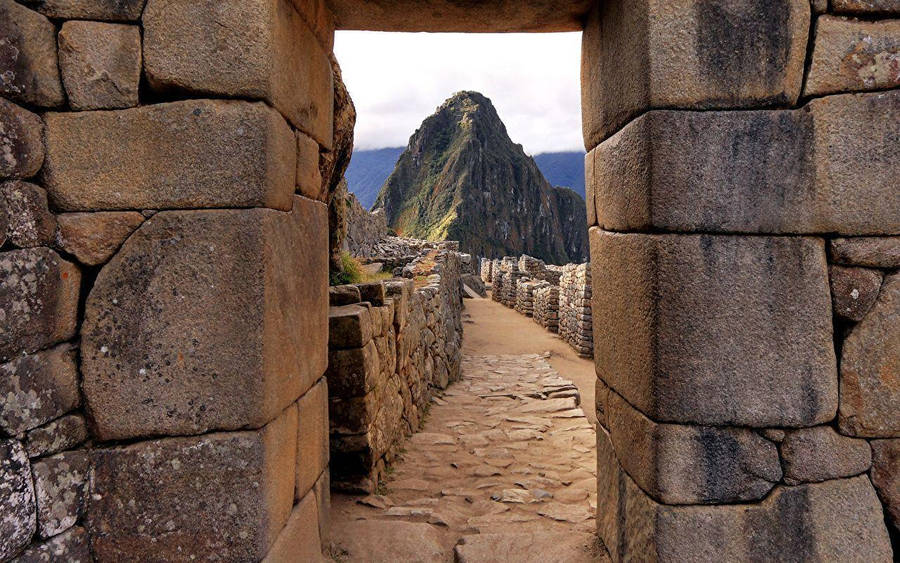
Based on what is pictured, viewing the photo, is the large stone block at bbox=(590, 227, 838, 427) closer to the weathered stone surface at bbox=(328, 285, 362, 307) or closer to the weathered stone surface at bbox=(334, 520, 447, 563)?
the weathered stone surface at bbox=(334, 520, 447, 563)

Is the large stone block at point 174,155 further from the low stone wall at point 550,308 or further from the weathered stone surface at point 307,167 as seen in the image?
the low stone wall at point 550,308

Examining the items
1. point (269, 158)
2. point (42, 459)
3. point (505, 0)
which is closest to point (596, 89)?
point (505, 0)

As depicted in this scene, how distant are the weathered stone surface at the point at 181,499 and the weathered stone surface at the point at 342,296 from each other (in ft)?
7.91

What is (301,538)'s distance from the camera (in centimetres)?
244

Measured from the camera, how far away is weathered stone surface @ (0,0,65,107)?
1.84m

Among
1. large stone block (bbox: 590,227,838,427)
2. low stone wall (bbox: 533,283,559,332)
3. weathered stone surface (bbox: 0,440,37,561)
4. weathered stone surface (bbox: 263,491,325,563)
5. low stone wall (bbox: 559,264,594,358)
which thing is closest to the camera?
weathered stone surface (bbox: 0,440,37,561)

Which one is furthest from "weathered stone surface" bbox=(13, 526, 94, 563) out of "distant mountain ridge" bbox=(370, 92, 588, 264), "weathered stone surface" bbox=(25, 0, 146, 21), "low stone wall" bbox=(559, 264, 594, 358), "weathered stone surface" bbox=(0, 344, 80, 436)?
"distant mountain ridge" bbox=(370, 92, 588, 264)

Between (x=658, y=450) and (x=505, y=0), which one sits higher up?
(x=505, y=0)

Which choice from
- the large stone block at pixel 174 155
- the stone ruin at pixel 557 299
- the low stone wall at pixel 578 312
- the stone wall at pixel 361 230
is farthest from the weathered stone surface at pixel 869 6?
the stone wall at pixel 361 230

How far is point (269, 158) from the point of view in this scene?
6.82 ft

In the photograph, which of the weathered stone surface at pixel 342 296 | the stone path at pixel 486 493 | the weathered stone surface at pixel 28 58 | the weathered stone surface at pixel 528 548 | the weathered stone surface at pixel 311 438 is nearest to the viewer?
the weathered stone surface at pixel 28 58

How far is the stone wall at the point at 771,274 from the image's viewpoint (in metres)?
2.07

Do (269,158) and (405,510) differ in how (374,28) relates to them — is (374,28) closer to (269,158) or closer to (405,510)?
(269,158)

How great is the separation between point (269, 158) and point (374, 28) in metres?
1.52
